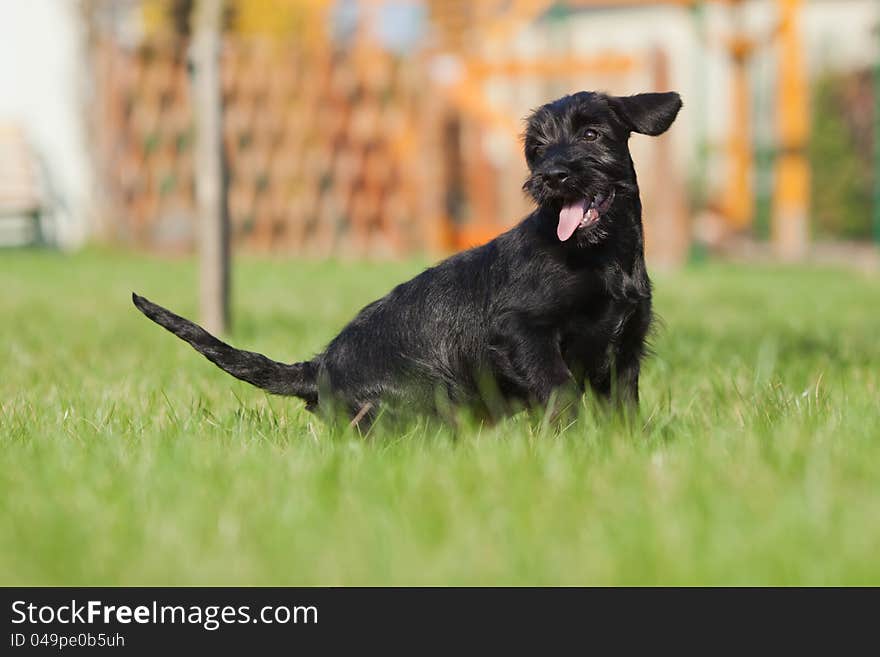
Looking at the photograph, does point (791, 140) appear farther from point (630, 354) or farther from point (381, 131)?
point (630, 354)

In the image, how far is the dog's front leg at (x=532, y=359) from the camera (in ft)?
10.6

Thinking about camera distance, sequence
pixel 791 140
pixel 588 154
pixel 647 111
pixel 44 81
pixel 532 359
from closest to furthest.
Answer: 1. pixel 532 359
2. pixel 588 154
3. pixel 647 111
4. pixel 791 140
5. pixel 44 81

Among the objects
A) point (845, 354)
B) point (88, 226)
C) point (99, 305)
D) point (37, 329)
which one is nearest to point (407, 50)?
point (88, 226)

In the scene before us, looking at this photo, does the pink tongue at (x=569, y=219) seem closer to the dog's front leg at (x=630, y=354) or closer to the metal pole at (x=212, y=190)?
the dog's front leg at (x=630, y=354)

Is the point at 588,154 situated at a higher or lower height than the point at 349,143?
lower

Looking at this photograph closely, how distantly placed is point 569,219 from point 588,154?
0.22 m

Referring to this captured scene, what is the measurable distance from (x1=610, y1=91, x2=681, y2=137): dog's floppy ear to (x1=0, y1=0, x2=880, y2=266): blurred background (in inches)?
342

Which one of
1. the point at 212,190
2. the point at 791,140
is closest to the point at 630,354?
the point at 212,190

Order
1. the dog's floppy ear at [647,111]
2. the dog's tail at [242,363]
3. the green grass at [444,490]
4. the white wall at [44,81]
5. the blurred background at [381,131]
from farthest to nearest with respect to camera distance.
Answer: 1. the white wall at [44,81]
2. the blurred background at [381,131]
3. the dog's floppy ear at [647,111]
4. the dog's tail at [242,363]
5. the green grass at [444,490]

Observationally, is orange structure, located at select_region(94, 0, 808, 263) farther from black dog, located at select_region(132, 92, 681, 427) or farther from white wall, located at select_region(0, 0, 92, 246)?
black dog, located at select_region(132, 92, 681, 427)

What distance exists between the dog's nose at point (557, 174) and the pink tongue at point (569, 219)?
104mm

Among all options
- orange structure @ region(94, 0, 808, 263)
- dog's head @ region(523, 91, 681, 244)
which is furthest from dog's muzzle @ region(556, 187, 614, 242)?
orange structure @ region(94, 0, 808, 263)

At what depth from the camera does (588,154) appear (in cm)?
338

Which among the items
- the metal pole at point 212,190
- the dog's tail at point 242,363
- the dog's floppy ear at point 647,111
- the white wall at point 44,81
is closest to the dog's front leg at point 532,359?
the dog's tail at point 242,363
